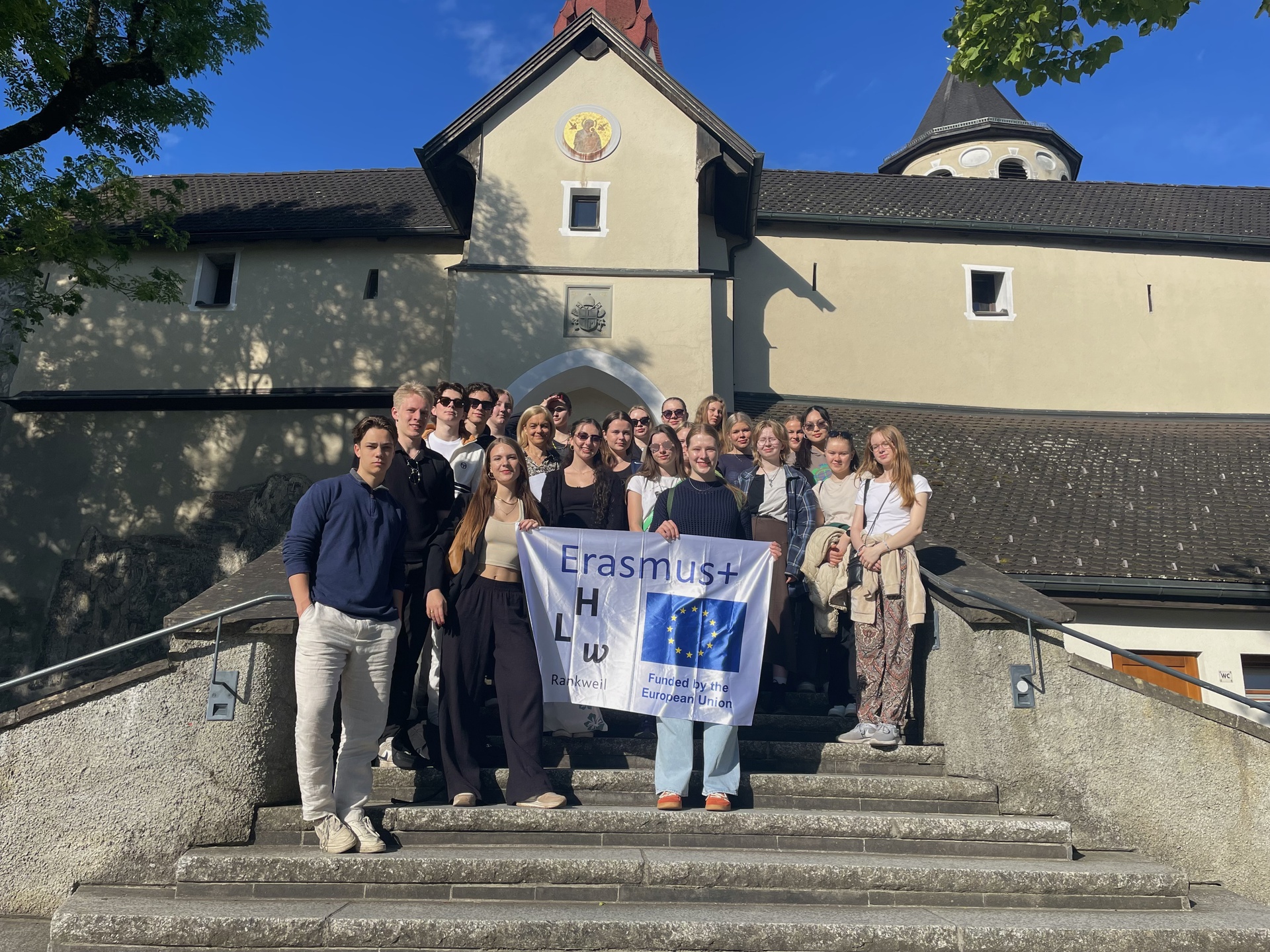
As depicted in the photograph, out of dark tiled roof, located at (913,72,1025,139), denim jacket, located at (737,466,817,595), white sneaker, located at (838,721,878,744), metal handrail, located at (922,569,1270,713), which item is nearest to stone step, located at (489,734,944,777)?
white sneaker, located at (838,721,878,744)

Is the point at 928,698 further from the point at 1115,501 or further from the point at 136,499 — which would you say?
the point at 136,499

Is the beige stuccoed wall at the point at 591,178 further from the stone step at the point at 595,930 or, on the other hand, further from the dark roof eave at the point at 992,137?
the dark roof eave at the point at 992,137

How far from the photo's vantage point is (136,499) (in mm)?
15398

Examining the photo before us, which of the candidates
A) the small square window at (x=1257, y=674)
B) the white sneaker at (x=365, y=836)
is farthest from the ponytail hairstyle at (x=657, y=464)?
the small square window at (x=1257, y=674)

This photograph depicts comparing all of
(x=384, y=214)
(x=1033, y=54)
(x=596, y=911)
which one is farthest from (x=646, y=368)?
(x=596, y=911)

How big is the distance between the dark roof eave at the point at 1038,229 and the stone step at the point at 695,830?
13.7 m

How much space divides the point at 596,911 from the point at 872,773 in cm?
226

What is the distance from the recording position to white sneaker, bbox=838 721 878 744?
6.01 m

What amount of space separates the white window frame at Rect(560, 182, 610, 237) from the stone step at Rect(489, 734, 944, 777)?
408 inches

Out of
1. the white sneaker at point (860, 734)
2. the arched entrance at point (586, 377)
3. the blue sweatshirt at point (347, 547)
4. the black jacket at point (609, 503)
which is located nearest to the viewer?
the blue sweatshirt at point (347, 547)

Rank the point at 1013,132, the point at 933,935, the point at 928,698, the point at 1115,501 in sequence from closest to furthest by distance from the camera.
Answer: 1. the point at 933,935
2. the point at 928,698
3. the point at 1115,501
4. the point at 1013,132

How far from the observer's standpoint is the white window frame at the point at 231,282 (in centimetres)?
1628

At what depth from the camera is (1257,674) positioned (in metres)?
11.1

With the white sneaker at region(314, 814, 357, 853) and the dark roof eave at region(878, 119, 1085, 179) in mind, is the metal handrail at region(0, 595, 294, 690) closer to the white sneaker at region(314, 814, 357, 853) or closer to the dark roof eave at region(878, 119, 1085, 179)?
the white sneaker at region(314, 814, 357, 853)
